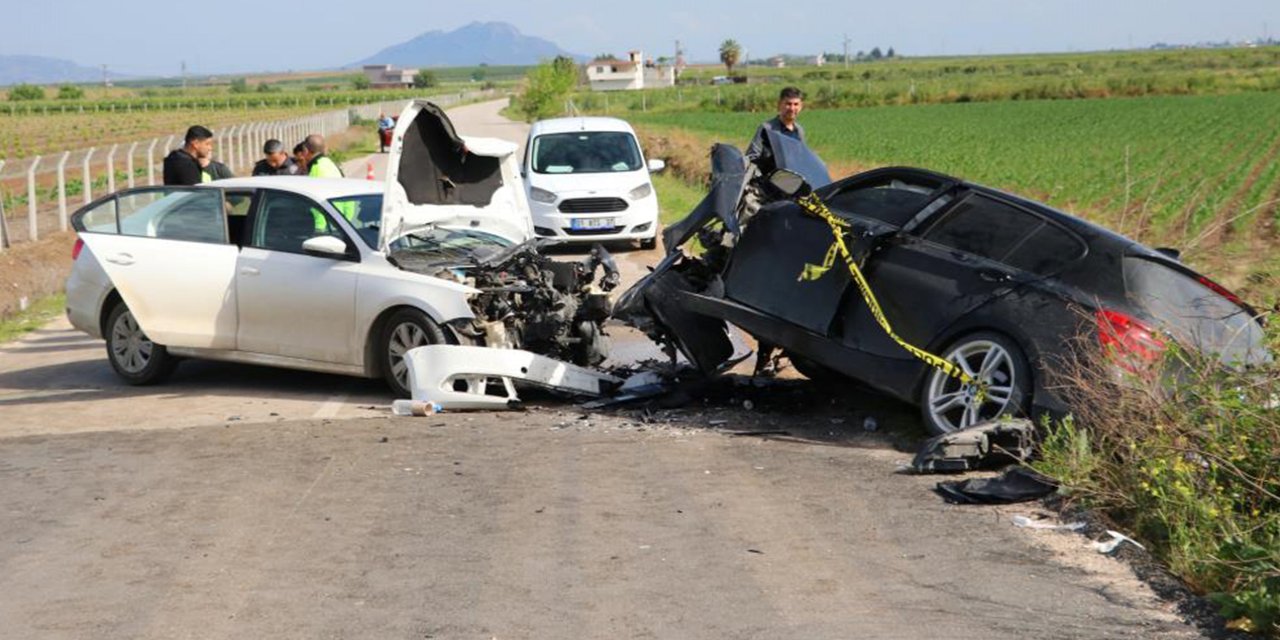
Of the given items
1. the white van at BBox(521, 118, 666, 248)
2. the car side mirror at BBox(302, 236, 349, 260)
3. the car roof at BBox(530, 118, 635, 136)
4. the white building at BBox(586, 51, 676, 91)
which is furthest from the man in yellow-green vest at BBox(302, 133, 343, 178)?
the white building at BBox(586, 51, 676, 91)

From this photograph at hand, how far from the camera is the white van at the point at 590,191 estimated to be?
71.7ft

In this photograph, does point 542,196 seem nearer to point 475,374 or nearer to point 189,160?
point 189,160

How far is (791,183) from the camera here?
10.3 meters

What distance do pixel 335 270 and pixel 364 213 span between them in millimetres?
712

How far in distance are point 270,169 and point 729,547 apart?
10.0 meters

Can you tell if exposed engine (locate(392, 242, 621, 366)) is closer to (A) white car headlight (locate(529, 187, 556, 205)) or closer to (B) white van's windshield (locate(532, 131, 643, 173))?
(A) white car headlight (locate(529, 187, 556, 205))

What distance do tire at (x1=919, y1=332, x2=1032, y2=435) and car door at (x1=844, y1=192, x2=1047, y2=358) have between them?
224 millimetres

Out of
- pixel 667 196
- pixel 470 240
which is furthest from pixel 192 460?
pixel 667 196

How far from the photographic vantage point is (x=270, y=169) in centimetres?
1569

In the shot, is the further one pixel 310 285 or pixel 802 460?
pixel 310 285

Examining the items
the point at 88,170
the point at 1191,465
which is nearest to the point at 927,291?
the point at 1191,465

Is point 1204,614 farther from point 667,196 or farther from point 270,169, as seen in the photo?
point 667,196

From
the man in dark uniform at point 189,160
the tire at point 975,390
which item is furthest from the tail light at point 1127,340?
the man in dark uniform at point 189,160

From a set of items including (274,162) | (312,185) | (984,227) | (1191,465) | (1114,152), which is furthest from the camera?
(1114,152)
